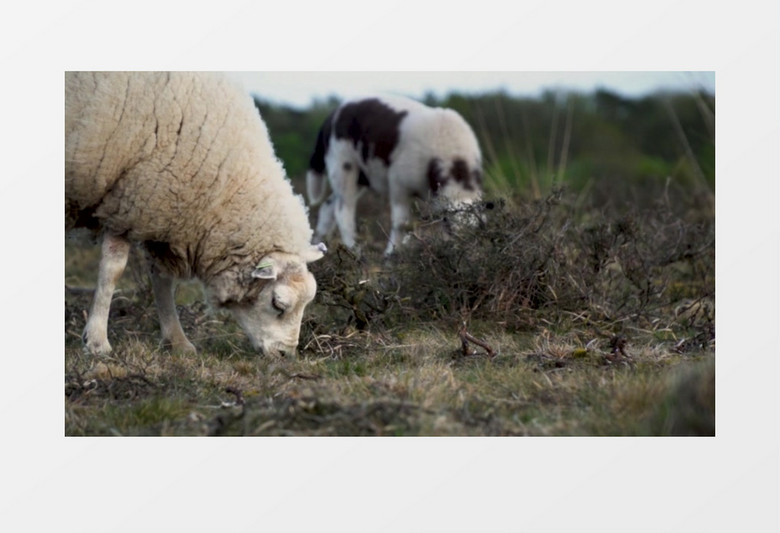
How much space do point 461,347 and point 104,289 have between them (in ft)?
7.03

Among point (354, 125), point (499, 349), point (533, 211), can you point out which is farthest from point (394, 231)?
point (499, 349)

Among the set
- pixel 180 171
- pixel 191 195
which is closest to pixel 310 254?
pixel 191 195

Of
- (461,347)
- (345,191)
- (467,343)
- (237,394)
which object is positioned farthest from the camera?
(345,191)

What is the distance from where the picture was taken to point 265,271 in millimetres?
5957

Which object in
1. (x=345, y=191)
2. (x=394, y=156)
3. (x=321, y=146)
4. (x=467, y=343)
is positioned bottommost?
(x=467, y=343)

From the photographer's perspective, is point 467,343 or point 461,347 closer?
point 467,343

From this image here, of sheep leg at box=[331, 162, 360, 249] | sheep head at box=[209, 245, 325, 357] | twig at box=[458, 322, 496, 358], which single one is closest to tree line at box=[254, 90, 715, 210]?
sheep leg at box=[331, 162, 360, 249]

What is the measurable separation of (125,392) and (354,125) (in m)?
5.56

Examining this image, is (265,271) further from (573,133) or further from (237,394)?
(573,133)

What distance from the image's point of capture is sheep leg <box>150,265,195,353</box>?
6.58 m

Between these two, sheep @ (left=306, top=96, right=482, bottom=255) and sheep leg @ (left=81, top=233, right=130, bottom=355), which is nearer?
sheep leg @ (left=81, top=233, right=130, bottom=355)

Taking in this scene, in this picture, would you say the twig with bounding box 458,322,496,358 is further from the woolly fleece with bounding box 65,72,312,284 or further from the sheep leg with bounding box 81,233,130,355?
the sheep leg with bounding box 81,233,130,355
